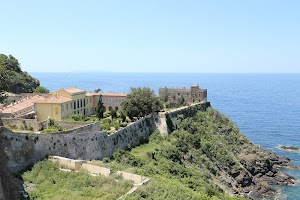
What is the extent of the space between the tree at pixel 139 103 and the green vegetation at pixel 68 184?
23.4m

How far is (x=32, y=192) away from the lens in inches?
1109

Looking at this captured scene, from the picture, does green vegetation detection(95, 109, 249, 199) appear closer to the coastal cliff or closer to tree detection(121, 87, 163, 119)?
the coastal cliff

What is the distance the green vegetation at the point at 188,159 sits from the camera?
34.0 m

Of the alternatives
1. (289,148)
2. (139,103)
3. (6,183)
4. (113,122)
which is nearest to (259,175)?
(289,148)

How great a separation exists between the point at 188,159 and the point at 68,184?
2691cm

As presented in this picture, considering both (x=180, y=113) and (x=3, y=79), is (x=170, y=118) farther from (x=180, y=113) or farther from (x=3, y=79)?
(x=3, y=79)

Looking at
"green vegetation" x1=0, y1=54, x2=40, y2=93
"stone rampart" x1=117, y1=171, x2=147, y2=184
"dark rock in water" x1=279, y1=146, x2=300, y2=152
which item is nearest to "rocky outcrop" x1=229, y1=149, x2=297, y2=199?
"dark rock in water" x1=279, y1=146, x2=300, y2=152

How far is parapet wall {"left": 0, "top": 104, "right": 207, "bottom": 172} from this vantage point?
31078mm

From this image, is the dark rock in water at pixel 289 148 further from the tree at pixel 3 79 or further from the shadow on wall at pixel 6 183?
the shadow on wall at pixel 6 183

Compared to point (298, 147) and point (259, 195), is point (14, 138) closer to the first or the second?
point (259, 195)

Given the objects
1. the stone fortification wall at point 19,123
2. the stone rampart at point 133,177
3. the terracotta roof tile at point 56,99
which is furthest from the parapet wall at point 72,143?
the stone rampart at point 133,177

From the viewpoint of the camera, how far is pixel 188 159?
53.7 m

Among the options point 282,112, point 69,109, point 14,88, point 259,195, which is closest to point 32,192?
point 69,109

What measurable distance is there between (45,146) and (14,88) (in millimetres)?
42540
